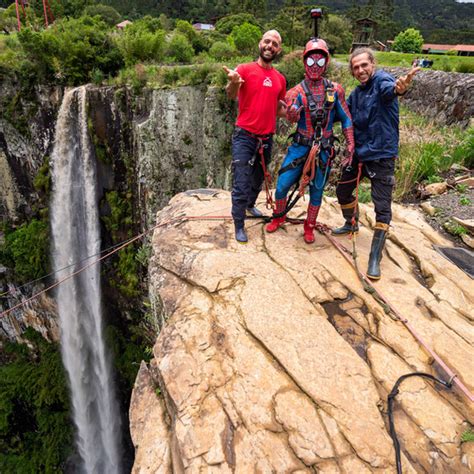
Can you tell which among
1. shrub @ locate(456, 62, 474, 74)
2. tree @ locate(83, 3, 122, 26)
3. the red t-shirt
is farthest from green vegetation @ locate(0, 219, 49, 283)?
tree @ locate(83, 3, 122, 26)

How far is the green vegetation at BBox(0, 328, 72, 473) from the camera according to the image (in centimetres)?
1045

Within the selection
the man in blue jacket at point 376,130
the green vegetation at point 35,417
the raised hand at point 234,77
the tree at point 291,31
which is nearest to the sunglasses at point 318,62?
the man in blue jacket at point 376,130

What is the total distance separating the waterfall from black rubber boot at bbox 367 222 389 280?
9.35 metres

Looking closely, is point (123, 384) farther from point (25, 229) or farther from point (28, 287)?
point (25, 229)

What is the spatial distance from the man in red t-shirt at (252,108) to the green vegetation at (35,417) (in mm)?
10898

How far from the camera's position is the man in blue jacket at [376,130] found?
2920 millimetres

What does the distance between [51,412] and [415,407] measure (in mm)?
12392

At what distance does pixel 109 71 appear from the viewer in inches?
450

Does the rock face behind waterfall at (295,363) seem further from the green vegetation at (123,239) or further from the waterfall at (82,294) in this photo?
the waterfall at (82,294)

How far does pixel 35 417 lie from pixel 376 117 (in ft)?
44.1

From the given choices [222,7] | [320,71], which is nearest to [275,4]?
[222,7]

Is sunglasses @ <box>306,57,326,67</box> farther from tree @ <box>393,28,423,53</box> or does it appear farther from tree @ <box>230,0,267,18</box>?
tree @ <box>230,0,267,18</box>

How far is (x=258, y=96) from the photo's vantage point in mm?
3328

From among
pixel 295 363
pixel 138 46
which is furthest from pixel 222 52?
pixel 295 363
